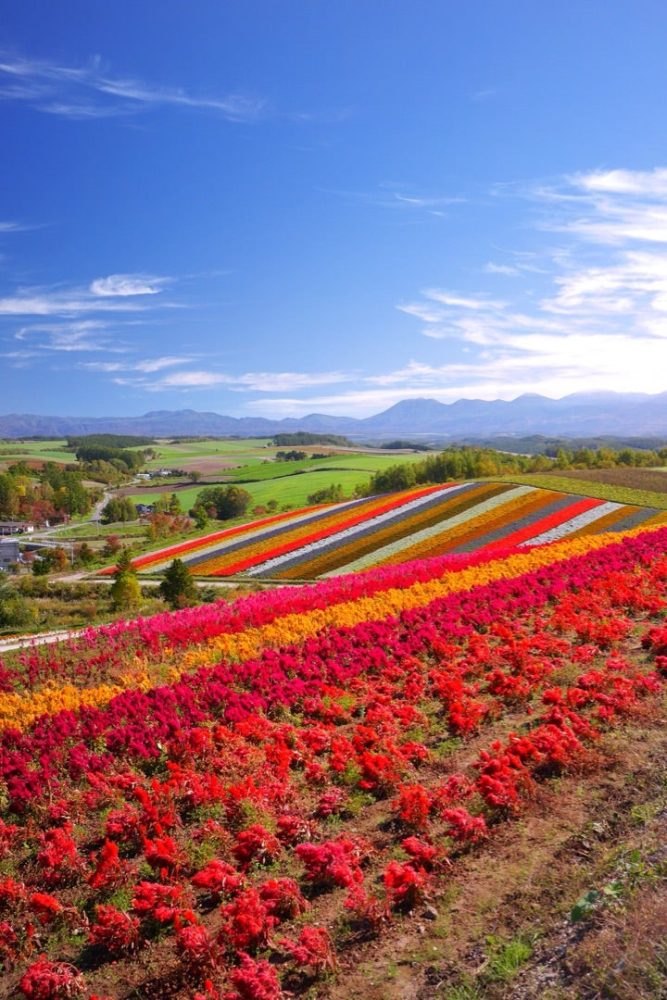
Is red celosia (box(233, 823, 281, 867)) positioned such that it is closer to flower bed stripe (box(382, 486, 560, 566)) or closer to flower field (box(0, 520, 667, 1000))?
flower field (box(0, 520, 667, 1000))

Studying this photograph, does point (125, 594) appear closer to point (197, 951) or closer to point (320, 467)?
point (197, 951)

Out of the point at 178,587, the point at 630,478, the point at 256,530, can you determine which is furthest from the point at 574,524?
the point at 256,530

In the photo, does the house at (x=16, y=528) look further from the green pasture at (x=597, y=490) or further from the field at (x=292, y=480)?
the green pasture at (x=597, y=490)

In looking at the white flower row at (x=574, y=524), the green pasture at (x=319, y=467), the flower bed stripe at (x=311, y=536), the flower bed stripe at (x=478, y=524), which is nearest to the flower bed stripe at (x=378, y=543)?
the flower bed stripe at (x=478, y=524)

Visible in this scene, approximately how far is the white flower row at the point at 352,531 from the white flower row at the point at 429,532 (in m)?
3.94

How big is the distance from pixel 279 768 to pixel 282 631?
274 inches

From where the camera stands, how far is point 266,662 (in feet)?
42.3

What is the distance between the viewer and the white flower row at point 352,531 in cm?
3553

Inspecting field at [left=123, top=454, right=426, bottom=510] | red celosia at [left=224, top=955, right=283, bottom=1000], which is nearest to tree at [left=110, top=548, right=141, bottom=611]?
red celosia at [left=224, top=955, right=283, bottom=1000]

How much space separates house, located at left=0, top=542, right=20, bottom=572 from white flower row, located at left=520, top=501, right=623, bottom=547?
→ 4805 cm

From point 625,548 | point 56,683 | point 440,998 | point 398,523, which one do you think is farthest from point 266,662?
point 398,523

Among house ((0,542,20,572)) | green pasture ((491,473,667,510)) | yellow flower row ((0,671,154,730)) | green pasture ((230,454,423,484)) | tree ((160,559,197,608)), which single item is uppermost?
green pasture ((230,454,423,484))

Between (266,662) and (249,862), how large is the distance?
5857 mm

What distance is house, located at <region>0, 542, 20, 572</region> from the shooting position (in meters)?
61.2
